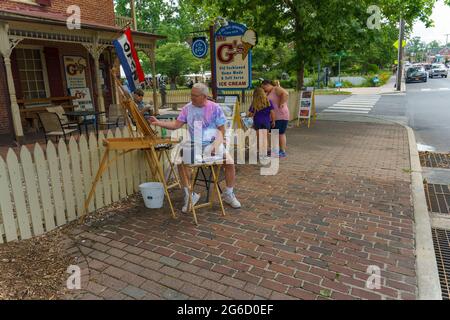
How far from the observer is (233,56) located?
25.9ft

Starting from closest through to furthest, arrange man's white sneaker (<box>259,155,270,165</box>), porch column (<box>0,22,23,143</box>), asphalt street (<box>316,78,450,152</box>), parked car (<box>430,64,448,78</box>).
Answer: man's white sneaker (<box>259,155,270,165</box>) → porch column (<box>0,22,23,143</box>) → asphalt street (<box>316,78,450,152</box>) → parked car (<box>430,64,448,78</box>)

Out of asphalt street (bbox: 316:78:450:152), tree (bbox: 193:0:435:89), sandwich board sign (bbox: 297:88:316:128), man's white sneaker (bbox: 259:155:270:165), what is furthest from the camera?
sandwich board sign (bbox: 297:88:316:128)

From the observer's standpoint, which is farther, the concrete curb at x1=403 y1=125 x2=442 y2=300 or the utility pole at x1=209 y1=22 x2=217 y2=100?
the utility pole at x1=209 y1=22 x2=217 y2=100

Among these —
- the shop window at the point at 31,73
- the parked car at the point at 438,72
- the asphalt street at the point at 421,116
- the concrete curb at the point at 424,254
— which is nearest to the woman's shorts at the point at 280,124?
the concrete curb at the point at 424,254

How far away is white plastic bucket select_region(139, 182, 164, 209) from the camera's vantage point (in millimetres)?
4723

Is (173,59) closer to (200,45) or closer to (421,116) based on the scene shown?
(421,116)

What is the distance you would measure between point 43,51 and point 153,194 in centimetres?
961

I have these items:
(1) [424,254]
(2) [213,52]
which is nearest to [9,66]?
(2) [213,52]

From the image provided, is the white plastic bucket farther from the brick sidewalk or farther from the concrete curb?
the concrete curb

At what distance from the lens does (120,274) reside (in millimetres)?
3262

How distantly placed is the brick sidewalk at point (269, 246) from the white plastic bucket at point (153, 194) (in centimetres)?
13

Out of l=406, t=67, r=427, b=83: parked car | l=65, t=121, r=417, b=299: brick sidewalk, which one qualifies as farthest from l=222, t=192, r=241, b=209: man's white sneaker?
l=406, t=67, r=427, b=83: parked car

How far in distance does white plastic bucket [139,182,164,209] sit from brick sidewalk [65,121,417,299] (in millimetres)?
127
